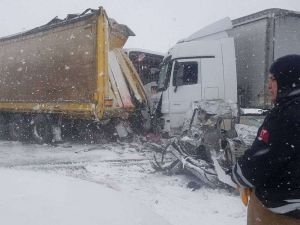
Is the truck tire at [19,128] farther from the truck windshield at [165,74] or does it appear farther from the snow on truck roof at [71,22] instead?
the truck windshield at [165,74]

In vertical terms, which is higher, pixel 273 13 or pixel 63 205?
pixel 273 13

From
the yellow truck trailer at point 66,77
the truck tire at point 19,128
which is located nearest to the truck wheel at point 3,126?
the yellow truck trailer at point 66,77

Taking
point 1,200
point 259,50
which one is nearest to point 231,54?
point 259,50

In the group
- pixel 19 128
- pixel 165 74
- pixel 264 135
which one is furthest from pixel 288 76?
pixel 19 128

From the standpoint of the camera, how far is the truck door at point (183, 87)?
8484 millimetres

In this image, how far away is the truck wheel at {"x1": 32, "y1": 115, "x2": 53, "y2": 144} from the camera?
10.3m

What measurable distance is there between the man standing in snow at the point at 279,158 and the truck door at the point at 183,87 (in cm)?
630

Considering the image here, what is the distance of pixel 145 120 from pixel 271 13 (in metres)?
4.31

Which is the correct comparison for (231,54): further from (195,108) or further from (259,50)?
(195,108)

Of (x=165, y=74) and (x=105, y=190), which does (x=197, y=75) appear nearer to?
(x=165, y=74)

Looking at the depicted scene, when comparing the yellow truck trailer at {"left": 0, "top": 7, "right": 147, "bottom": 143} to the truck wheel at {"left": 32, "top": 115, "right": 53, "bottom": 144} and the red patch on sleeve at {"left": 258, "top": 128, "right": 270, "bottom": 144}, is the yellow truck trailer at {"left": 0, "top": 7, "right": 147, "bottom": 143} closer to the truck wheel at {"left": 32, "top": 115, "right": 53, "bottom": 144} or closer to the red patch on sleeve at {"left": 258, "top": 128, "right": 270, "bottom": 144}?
the truck wheel at {"left": 32, "top": 115, "right": 53, "bottom": 144}

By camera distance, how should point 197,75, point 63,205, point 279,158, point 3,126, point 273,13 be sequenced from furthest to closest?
point 3,126 → point 197,75 → point 273,13 → point 63,205 → point 279,158

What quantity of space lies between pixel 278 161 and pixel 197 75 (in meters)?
6.69

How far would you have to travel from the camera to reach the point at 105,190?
13.5 ft
